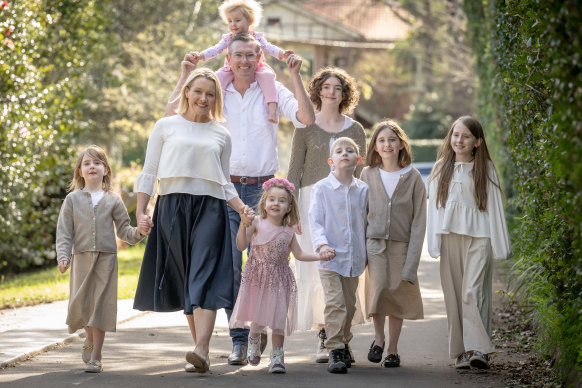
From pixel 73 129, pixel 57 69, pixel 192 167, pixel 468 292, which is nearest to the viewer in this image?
pixel 192 167

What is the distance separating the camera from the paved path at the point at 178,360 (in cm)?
654

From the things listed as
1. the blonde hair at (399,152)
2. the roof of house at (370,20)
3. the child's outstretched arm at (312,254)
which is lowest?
the child's outstretched arm at (312,254)

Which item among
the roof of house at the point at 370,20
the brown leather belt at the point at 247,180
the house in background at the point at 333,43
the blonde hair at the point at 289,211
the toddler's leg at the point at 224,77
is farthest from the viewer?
the roof of house at the point at 370,20

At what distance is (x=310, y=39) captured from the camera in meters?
51.6

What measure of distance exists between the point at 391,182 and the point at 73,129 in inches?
311

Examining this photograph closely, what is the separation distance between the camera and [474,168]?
24.6 ft

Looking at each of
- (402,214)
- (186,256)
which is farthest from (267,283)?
(402,214)

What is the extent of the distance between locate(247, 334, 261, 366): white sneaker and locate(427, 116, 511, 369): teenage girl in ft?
4.61

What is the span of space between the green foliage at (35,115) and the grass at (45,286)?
1.02 feet

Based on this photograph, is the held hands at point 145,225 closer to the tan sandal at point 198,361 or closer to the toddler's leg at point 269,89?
the tan sandal at point 198,361

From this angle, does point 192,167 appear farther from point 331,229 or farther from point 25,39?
point 25,39

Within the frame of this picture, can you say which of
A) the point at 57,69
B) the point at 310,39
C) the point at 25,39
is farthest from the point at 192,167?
the point at 310,39

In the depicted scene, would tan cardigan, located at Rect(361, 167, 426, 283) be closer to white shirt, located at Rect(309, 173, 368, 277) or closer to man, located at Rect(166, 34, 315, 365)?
white shirt, located at Rect(309, 173, 368, 277)

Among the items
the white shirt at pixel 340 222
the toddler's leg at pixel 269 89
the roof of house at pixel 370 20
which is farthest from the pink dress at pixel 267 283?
the roof of house at pixel 370 20
